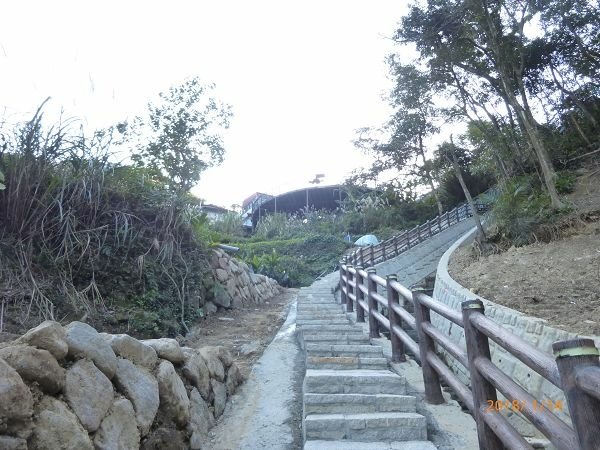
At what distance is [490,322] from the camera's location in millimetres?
2252

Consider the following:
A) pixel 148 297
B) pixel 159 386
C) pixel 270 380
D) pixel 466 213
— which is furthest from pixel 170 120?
pixel 466 213

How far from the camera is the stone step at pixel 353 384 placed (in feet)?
11.7

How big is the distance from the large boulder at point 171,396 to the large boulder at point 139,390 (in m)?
0.08

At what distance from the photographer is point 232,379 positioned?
388 cm

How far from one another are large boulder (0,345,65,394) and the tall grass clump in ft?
6.10

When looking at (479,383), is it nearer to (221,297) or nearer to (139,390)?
(139,390)

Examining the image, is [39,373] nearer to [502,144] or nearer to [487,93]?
[502,144]

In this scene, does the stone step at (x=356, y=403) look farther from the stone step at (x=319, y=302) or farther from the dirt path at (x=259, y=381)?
the stone step at (x=319, y=302)

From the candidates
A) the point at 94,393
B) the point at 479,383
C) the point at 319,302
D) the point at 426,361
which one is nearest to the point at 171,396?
the point at 94,393

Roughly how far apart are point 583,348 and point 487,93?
1459 cm

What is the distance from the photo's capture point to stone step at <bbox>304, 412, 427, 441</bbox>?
9.61ft

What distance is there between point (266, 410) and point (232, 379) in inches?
21.3

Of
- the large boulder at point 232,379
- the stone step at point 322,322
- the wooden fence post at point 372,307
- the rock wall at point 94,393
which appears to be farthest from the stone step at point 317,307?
the rock wall at point 94,393

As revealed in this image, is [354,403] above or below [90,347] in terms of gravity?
below
